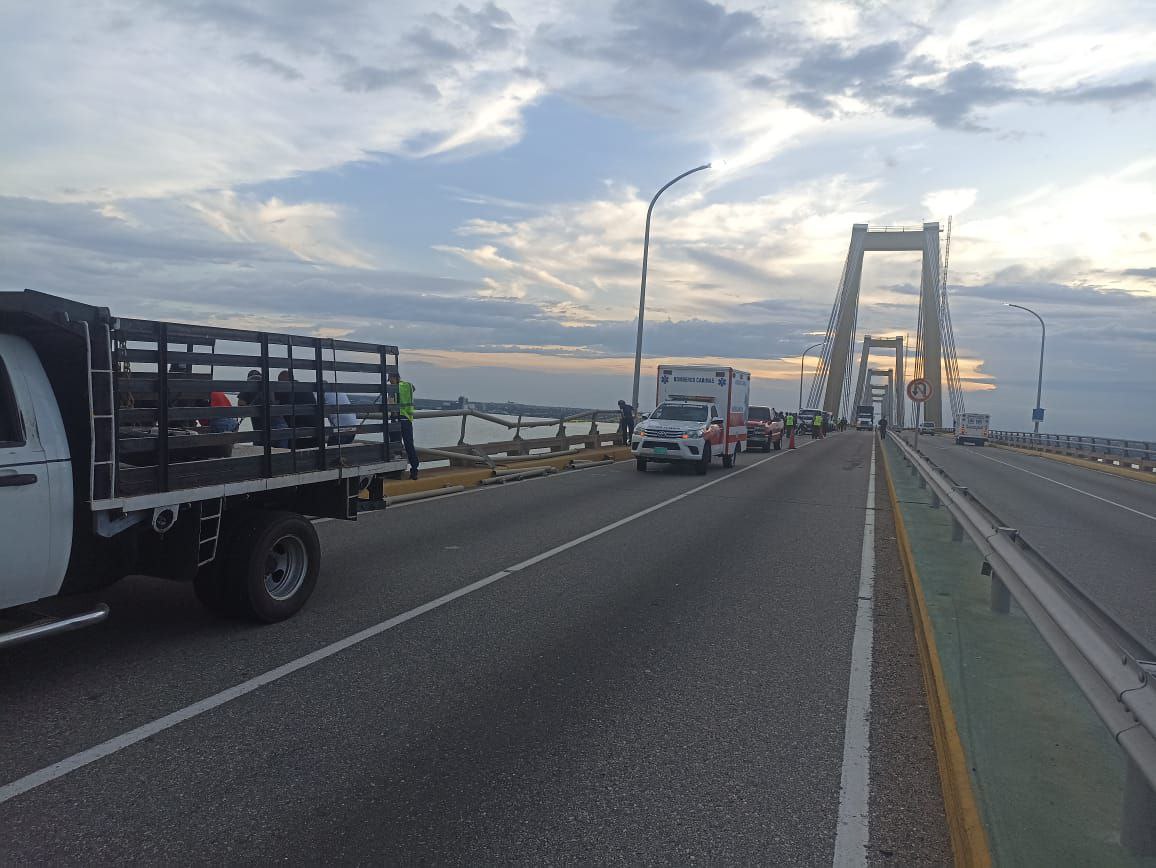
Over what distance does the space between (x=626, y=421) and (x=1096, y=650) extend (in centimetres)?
2607

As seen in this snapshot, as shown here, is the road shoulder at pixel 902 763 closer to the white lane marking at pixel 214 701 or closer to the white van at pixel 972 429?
the white lane marking at pixel 214 701

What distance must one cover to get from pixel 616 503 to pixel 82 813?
1173cm

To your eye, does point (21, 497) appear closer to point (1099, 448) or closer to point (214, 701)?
point (214, 701)

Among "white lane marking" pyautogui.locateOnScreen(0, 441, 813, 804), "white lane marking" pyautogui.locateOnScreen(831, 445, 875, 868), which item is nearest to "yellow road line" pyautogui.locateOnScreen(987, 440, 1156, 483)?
"white lane marking" pyautogui.locateOnScreen(831, 445, 875, 868)

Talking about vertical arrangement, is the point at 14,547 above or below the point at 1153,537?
above

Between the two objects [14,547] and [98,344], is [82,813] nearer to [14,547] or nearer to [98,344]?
[14,547]

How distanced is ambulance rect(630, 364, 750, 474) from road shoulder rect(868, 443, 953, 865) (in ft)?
45.5

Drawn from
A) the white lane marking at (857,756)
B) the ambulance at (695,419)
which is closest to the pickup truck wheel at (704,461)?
the ambulance at (695,419)

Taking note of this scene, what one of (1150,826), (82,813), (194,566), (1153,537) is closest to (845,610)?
(1150,826)

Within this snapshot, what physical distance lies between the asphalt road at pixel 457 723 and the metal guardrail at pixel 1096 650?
3.20 feet

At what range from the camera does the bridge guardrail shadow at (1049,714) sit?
3.37 metres

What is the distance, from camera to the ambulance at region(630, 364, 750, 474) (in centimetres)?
2138

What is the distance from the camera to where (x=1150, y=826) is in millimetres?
3295

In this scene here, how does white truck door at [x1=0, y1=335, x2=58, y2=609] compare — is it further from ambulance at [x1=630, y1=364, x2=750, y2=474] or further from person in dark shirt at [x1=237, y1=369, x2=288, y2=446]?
ambulance at [x1=630, y1=364, x2=750, y2=474]
